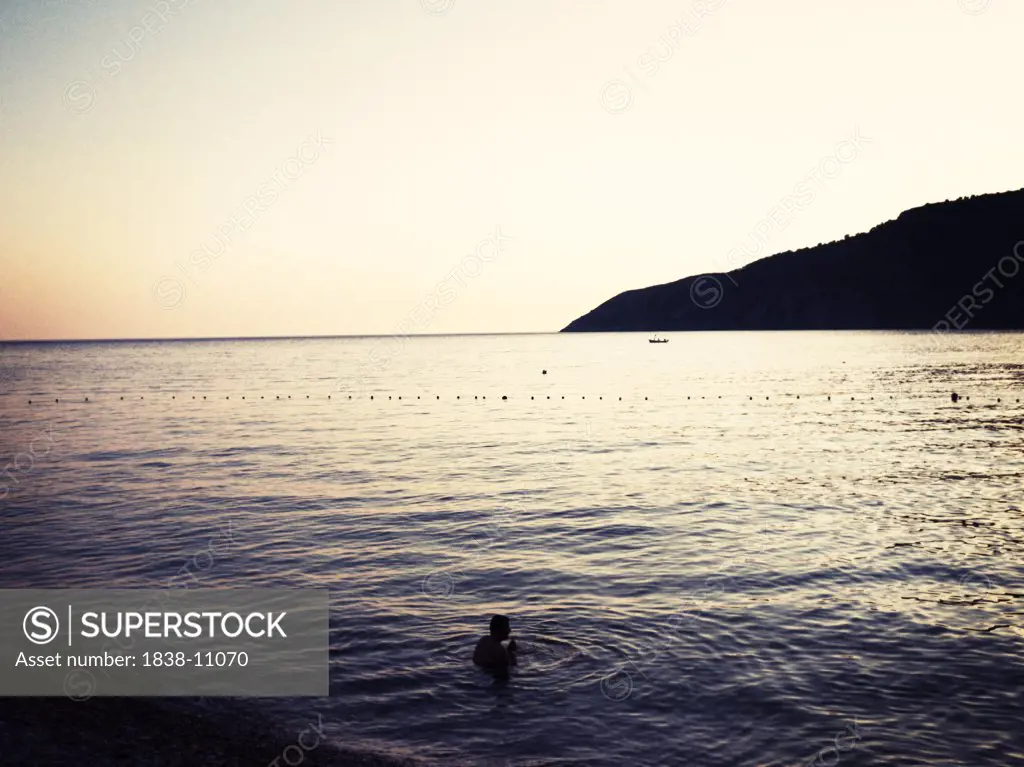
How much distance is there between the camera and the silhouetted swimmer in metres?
14.4

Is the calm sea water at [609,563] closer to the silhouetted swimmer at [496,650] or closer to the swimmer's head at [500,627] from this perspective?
the silhouetted swimmer at [496,650]

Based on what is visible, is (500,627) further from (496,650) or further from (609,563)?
(609,563)

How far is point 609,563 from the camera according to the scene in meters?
21.5

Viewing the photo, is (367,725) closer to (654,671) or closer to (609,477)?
(654,671)

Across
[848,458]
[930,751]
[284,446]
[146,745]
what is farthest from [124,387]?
[930,751]

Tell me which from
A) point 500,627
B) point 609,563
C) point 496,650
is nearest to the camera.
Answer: point 496,650

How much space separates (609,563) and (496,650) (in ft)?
25.8

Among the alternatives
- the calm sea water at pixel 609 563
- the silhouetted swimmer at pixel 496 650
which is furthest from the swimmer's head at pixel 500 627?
the calm sea water at pixel 609 563

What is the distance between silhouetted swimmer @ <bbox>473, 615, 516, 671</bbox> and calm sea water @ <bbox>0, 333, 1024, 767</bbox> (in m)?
0.38

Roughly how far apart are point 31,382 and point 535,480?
111 meters

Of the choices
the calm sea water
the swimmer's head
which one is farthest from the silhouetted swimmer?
the calm sea water

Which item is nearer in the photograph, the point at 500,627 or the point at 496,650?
the point at 496,650

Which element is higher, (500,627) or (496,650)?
(500,627)

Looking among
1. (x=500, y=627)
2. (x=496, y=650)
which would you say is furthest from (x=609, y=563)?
(x=496, y=650)
